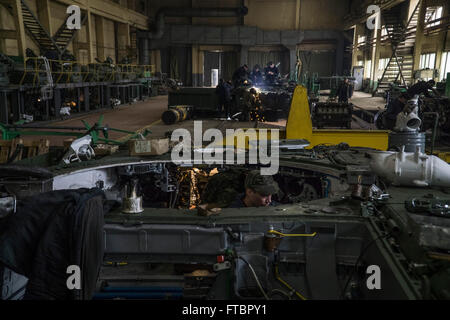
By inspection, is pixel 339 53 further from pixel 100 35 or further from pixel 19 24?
pixel 19 24

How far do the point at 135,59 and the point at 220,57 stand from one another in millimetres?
6515

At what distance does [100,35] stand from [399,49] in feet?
49.6

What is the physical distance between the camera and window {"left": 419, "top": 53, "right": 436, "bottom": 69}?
1509 cm

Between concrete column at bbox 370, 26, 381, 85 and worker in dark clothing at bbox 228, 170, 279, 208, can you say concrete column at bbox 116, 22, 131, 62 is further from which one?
worker in dark clothing at bbox 228, 170, 279, 208

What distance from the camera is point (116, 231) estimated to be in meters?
2.52

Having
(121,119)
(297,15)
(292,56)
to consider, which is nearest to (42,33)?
(121,119)

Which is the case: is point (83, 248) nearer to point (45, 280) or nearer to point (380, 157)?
point (45, 280)

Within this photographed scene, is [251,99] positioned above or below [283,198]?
above

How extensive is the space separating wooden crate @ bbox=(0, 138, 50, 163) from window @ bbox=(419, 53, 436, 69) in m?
13.7

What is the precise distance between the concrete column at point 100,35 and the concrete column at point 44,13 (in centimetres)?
524

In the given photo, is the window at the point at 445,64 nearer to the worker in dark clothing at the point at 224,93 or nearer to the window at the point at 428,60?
the window at the point at 428,60

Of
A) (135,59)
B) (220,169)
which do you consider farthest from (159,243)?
(135,59)

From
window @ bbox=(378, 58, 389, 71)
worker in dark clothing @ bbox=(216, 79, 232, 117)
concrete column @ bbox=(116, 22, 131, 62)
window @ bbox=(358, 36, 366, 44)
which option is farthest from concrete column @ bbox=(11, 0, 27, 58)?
window @ bbox=(358, 36, 366, 44)

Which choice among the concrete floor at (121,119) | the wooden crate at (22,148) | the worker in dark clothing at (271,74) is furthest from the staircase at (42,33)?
the wooden crate at (22,148)
